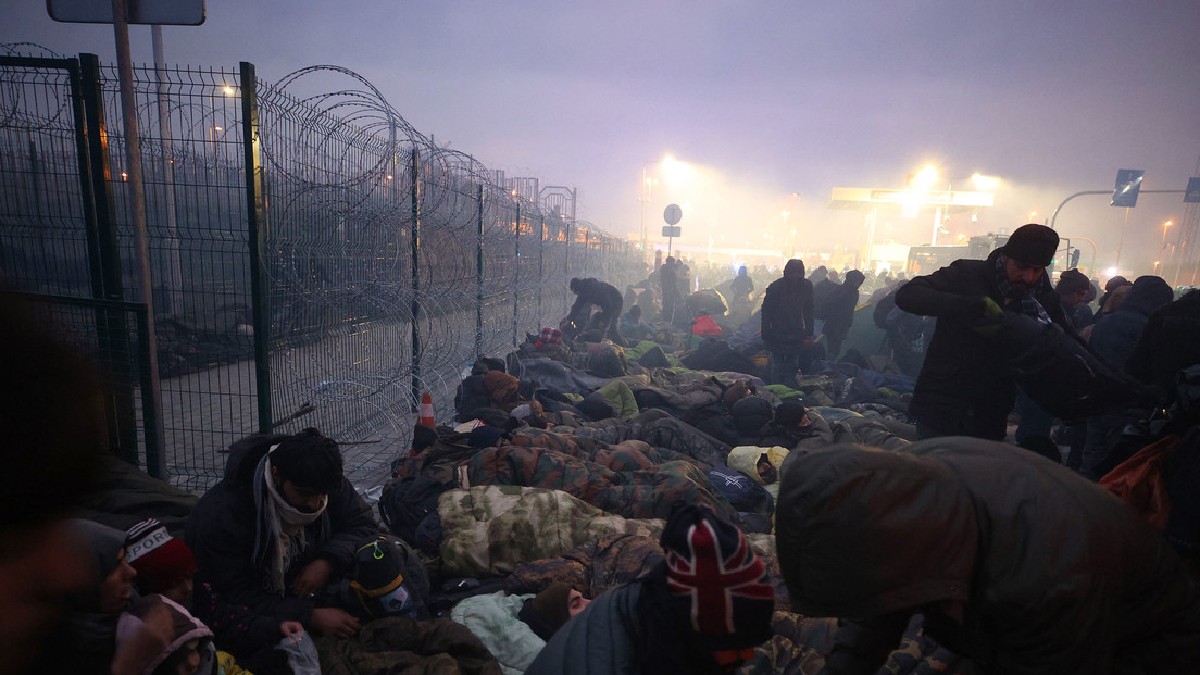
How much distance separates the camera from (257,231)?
4086 millimetres

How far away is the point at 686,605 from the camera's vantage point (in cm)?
136

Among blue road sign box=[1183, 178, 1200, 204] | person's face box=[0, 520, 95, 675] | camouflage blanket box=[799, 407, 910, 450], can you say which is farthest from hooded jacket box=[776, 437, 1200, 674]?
blue road sign box=[1183, 178, 1200, 204]

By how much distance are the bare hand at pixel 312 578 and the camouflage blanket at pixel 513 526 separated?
689 millimetres

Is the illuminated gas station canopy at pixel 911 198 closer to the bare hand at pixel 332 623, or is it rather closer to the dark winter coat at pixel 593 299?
the dark winter coat at pixel 593 299

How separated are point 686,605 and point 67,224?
5.43m

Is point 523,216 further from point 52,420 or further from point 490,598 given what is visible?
point 52,420

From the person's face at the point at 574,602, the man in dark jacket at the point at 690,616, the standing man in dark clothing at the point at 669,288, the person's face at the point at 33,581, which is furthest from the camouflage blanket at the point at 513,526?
the standing man in dark clothing at the point at 669,288

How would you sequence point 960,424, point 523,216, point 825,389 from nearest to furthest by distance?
point 960,424
point 825,389
point 523,216

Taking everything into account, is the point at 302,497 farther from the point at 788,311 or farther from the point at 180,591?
the point at 788,311

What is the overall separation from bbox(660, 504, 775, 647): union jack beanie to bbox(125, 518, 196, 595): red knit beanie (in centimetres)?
193

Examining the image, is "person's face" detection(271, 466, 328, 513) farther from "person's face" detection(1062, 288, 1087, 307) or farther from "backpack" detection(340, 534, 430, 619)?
"person's face" detection(1062, 288, 1087, 307)

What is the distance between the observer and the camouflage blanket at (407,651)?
7.87 ft

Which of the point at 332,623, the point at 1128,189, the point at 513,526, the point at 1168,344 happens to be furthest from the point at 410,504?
the point at 1128,189

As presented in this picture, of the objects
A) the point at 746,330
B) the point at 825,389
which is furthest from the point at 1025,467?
the point at 746,330
